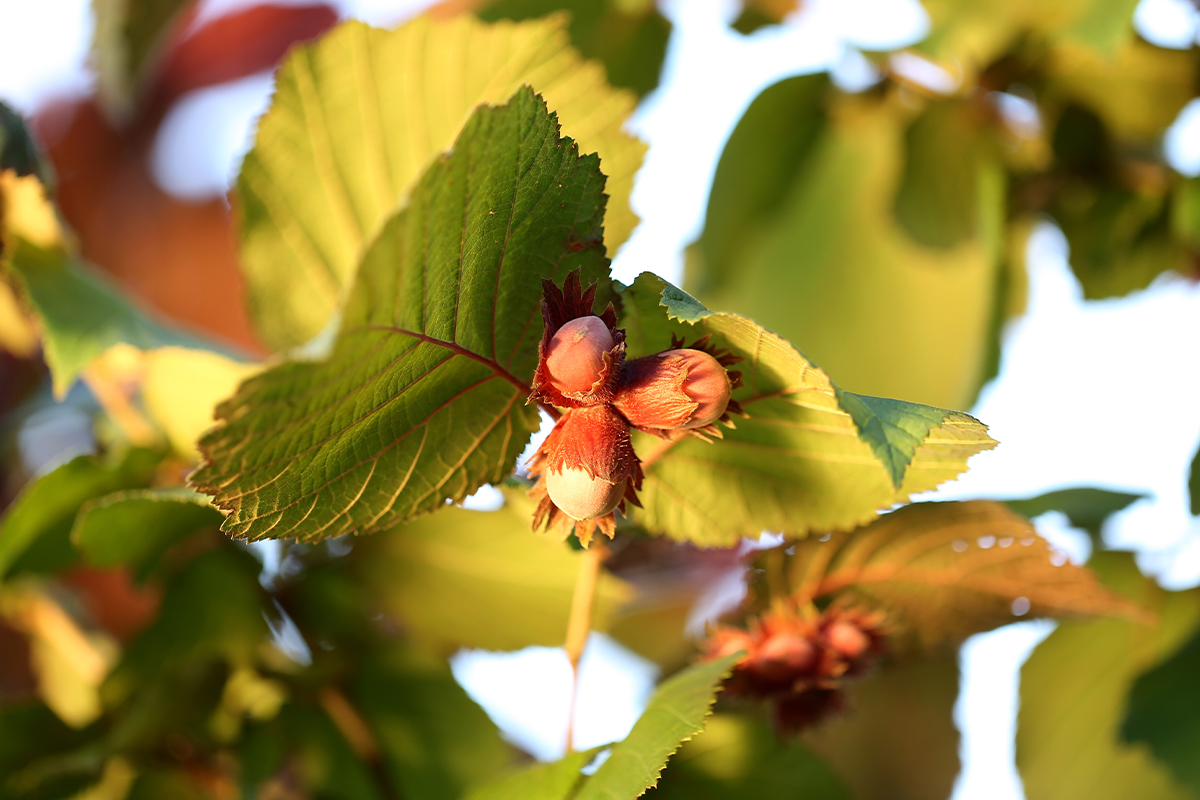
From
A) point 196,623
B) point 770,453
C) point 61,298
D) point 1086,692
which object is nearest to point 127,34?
point 61,298

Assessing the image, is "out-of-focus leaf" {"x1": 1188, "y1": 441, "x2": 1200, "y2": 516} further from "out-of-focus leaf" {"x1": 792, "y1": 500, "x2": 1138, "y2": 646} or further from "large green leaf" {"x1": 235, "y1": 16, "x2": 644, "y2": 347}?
"large green leaf" {"x1": 235, "y1": 16, "x2": 644, "y2": 347}

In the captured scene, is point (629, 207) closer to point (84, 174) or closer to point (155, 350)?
point (155, 350)

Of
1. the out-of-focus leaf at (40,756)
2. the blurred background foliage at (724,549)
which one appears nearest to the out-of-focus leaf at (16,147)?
the blurred background foliage at (724,549)

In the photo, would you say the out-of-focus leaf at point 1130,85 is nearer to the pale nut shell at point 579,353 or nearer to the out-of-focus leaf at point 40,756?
the pale nut shell at point 579,353

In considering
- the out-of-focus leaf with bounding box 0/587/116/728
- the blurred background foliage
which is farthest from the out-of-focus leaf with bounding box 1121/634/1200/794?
the out-of-focus leaf with bounding box 0/587/116/728

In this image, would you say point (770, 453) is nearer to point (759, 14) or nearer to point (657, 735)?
point (657, 735)
